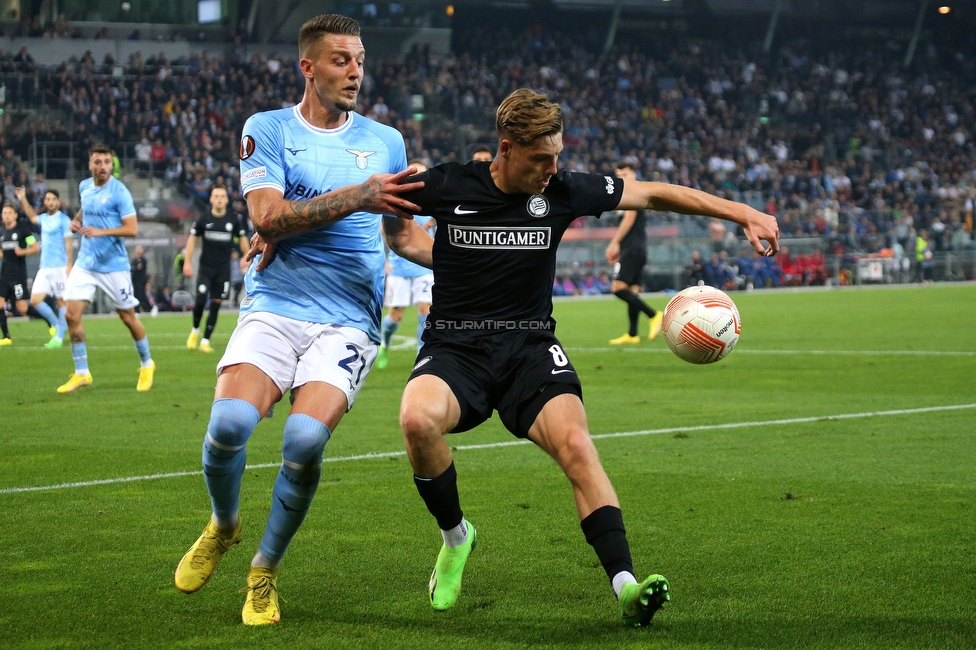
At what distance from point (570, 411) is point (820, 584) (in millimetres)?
1239

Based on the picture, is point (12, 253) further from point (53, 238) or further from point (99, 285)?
point (99, 285)

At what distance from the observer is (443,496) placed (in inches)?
180

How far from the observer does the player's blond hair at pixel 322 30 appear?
491 centimetres

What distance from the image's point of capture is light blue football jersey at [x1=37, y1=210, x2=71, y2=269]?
1980 cm

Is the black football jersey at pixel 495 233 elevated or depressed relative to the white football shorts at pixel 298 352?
elevated

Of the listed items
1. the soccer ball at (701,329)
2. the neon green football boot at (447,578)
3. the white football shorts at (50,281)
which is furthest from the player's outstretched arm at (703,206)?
the white football shorts at (50,281)

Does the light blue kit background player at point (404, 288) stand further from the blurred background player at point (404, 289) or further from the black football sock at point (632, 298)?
the black football sock at point (632, 298)

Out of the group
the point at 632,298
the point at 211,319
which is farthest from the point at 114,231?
the point at 632,298

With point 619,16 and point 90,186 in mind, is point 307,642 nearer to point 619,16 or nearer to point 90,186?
point 90,186

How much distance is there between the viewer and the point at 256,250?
16.0 feet

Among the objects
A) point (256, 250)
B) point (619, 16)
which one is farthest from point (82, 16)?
point (256, 250)

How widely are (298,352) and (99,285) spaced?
862 cm

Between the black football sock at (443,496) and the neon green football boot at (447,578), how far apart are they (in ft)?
0.35

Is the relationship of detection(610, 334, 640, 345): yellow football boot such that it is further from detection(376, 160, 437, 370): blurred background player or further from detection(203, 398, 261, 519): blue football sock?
detection(203, 398, 261, 519): blue football sock
